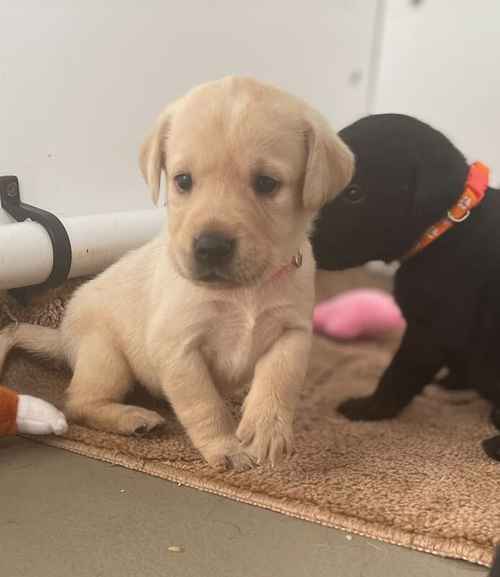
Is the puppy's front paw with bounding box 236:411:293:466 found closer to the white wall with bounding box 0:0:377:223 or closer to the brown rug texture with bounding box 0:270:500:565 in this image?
the brown rug texture with bounding box 0:270:500:565

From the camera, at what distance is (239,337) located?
1.61 metres

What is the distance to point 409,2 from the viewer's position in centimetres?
348

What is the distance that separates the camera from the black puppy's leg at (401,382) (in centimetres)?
201

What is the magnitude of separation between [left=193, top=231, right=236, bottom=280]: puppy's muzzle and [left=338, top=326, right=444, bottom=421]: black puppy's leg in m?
0.84

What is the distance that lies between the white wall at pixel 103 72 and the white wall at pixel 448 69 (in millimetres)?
1016

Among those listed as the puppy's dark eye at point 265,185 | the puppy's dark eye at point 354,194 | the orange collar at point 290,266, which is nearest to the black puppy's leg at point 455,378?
the puppy's dark eye at point 354,194

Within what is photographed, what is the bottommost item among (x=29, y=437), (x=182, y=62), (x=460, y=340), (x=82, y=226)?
(x=29, y=437)

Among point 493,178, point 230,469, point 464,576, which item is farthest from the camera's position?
point 493,178

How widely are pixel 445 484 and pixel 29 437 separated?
956 millimetres

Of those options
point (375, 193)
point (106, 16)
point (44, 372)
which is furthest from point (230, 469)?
point (106, 16)

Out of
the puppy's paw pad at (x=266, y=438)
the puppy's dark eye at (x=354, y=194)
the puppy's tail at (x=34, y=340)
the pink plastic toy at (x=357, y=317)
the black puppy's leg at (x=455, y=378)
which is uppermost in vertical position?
the puppy's dark eye at (x=354, y=194)

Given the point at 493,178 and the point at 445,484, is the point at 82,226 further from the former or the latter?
the point at 493,178

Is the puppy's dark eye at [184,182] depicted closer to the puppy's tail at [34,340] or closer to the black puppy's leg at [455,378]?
the puppy's tail at [34,340]

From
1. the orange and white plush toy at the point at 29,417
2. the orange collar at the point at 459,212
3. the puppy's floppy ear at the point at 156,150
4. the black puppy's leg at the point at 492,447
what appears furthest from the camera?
the orange collar at the point at 459,212
